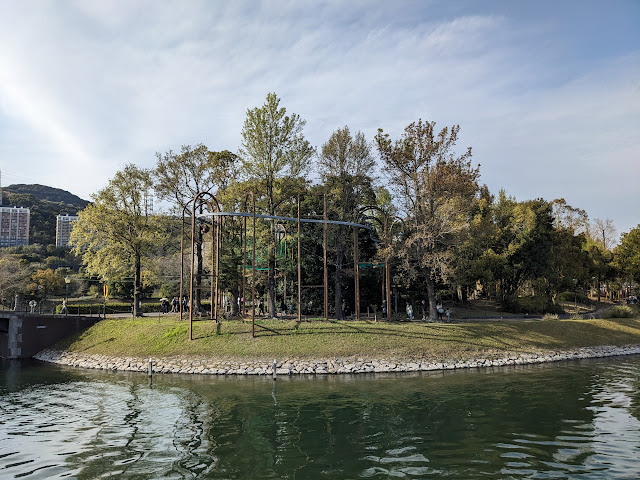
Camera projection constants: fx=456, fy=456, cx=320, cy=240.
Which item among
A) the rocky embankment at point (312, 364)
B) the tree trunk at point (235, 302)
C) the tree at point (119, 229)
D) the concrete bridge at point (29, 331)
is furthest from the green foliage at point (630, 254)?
the concrete bridge at point (29, 331)

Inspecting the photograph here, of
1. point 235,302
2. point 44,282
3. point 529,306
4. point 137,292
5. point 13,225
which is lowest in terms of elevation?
point 529,306

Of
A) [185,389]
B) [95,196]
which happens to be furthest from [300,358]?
[95,196]

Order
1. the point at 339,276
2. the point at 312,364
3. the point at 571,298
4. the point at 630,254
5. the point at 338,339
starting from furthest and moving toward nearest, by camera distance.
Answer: the point at 571,298 < the point at 630,254 < the point at 339,276 < the point at 338,339 < the point at 312,364

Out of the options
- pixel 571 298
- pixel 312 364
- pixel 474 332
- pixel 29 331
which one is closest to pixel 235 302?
pixel 312 364

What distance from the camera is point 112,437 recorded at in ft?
53.3

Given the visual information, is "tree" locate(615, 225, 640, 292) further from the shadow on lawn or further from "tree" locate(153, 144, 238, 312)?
"tree" locate(153, 144, 238, 312)

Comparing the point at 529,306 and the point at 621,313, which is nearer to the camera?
the point at 621,313

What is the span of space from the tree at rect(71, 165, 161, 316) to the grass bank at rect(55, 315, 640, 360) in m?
7.56

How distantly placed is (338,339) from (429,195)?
1533cm

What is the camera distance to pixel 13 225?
169500 millimetres

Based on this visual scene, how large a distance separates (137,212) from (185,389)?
26397 millimetres

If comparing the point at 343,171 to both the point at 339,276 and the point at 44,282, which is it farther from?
the point at 44,282

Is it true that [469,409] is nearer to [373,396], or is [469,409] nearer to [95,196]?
[373,396]

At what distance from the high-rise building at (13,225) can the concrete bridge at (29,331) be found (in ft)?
468
